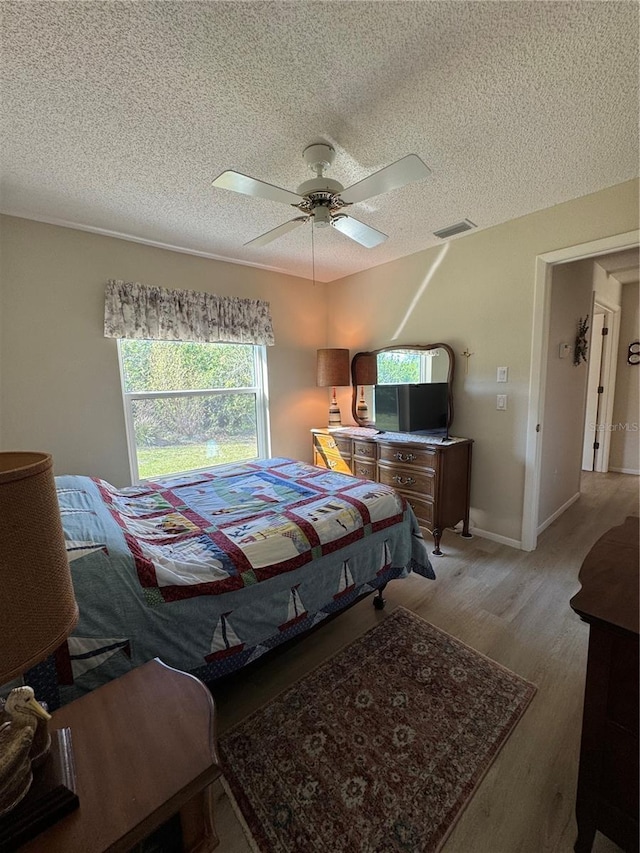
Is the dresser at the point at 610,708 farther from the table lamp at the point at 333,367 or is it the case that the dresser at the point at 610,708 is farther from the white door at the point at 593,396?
the white door at the point at 593,396

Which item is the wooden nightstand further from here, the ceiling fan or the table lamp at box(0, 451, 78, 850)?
Answer: the ceiling fan

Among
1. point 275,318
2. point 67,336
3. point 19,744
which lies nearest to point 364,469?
point 275,318

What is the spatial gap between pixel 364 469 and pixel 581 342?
7.69ft

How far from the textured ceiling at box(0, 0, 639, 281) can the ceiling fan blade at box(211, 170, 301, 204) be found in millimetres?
293

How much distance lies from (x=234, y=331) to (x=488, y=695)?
316cm

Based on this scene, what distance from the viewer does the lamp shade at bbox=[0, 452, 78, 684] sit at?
542 millimetres

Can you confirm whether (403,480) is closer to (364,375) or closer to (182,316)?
(364,375)

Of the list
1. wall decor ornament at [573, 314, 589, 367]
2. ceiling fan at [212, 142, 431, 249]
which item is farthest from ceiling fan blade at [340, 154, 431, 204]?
wall decor ornament at [573, 314, 589, 367]

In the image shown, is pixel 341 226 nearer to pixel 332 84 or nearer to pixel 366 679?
pixel 332 84

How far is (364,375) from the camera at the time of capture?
390 cm

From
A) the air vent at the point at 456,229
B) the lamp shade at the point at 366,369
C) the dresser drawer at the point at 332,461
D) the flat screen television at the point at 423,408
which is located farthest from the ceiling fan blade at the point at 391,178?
the dresser drawer at the point at 332,461

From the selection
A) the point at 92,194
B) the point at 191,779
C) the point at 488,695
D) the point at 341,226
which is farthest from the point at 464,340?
the point at 191,779

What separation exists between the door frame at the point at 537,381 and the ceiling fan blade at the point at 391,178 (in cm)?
156

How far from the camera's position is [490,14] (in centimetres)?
117
